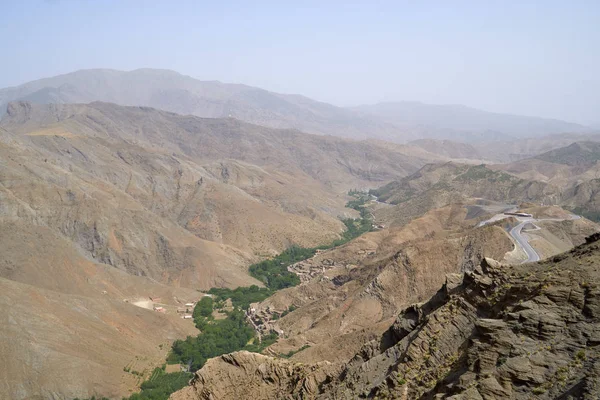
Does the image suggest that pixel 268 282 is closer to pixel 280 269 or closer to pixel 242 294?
pixel 280 269

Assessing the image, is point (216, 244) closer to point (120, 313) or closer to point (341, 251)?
point (341, 251)

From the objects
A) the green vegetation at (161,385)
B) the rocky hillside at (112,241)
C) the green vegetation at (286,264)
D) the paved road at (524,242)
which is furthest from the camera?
the green vegetation at (286,264)

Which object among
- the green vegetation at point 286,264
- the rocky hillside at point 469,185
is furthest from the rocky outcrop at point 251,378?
the rocky hillside at point 469,185

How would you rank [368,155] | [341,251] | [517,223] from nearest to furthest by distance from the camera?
[517,223] → [341,251] → [368,155]

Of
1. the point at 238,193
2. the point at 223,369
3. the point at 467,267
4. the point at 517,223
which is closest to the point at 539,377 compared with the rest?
the point at 223,369

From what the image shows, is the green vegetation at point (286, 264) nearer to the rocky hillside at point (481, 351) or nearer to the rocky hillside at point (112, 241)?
the rocky hillside at point (112, 241)

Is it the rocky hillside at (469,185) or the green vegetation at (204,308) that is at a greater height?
the rocky hillside at (469,185)

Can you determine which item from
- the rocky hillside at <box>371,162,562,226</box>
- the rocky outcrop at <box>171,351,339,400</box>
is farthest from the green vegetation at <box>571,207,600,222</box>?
the rocky outcrop at <box>171,351,339,400</box>

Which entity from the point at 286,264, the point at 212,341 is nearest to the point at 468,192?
the point at 286,264
